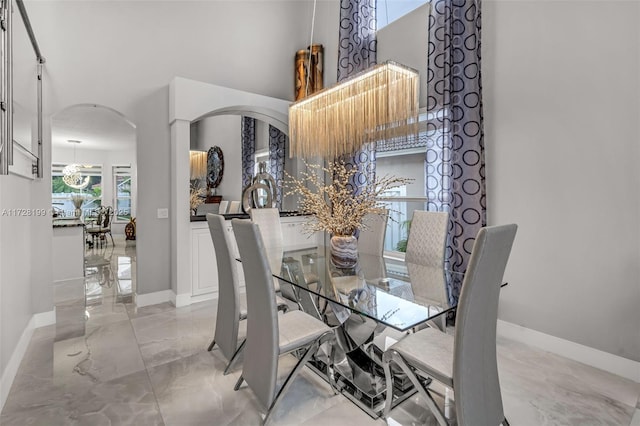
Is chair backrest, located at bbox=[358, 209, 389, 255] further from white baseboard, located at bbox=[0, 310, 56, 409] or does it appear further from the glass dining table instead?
white baseboard, located at bbox=[0, 310, 56, 409]

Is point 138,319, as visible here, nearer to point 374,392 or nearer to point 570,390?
point 374,392

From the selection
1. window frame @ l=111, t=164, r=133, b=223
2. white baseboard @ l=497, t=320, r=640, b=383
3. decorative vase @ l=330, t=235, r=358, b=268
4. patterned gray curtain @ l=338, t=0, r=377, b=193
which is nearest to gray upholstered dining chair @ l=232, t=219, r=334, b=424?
decorative vase @ l=330, t=235, r=358, b=268

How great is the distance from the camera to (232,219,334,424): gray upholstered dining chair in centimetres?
165

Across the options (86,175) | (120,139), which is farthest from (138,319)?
(86,175)

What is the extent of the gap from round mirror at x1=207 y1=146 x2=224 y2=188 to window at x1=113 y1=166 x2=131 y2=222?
6718mm

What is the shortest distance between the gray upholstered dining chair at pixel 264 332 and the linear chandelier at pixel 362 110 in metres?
1.23

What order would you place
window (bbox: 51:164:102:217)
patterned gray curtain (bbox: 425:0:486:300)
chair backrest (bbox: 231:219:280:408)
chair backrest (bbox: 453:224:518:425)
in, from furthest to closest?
1. window (bbox: 51:164:102:217)
2. patterned gray curtain (bbox: 425:0:486:300)
3. chair backrest (bbox: 231:219:280:408)
4. chair backrest (bbox: 453:224:518:425)

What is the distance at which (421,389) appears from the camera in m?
1.55

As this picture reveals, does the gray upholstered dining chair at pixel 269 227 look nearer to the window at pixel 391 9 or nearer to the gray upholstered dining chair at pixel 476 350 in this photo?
the gray upholstered dining chair at pixel 476 350

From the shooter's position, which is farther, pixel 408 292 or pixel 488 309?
pixel 408 292

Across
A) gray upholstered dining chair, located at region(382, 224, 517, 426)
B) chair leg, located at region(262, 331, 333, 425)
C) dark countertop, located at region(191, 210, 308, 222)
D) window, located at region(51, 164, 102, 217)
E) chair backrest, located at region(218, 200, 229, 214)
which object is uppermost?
window, located at region(51, 164, 102, 217)

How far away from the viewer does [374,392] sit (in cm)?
192

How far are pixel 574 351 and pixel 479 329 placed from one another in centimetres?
167

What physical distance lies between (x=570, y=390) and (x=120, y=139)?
9.82m
